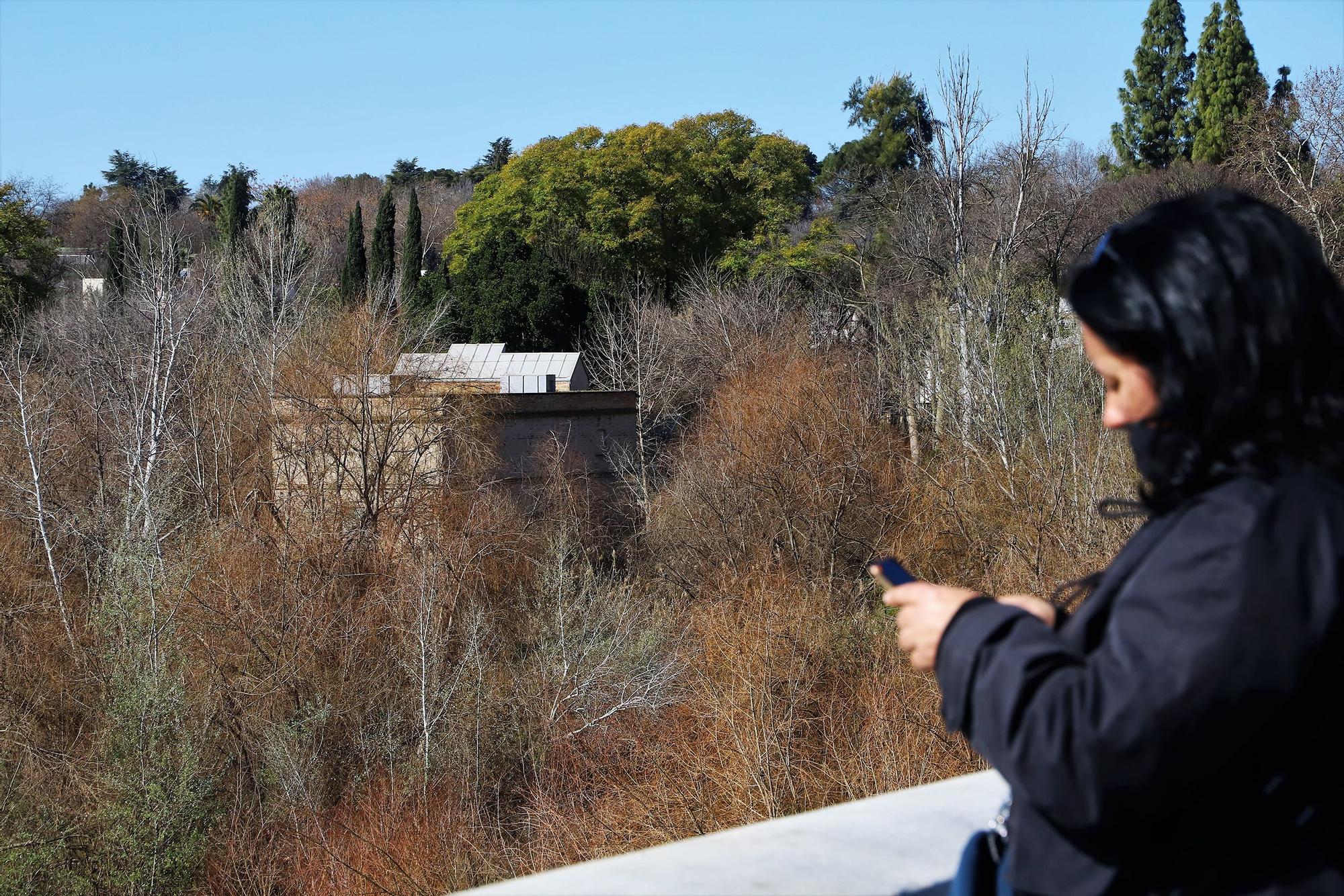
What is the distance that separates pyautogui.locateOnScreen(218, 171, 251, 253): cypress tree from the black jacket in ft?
Answer: 124

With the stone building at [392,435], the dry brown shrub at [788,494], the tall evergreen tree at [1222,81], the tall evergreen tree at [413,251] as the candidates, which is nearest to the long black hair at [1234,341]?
the dry brown shrub at [788,494]

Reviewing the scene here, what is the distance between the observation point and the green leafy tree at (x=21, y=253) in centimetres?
3055

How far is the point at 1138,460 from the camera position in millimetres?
1203

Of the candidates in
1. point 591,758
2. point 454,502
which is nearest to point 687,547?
point 454,502

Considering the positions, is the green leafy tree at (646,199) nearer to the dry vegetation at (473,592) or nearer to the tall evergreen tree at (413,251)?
A: the tall evergreen tree at (413,251)

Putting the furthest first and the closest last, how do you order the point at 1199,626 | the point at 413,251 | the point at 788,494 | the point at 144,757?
the point at 413,251 → the point at 788,494 → the point at 144,757 → the point at 1199,626

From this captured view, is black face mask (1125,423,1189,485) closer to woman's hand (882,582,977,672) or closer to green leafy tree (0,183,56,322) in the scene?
woman's hand (882,582,977,672)

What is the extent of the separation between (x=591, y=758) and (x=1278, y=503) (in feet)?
47.5

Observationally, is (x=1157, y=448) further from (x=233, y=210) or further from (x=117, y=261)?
(x=233, y=210)

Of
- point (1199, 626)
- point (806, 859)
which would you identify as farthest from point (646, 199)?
point (1199, 626)

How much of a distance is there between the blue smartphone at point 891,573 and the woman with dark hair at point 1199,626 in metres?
0.15

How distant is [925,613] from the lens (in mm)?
1282

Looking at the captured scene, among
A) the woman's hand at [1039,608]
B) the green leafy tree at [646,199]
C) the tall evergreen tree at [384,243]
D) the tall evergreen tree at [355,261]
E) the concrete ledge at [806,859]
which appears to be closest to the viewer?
the woman's hand at [1039,608]

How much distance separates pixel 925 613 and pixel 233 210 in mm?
40523
